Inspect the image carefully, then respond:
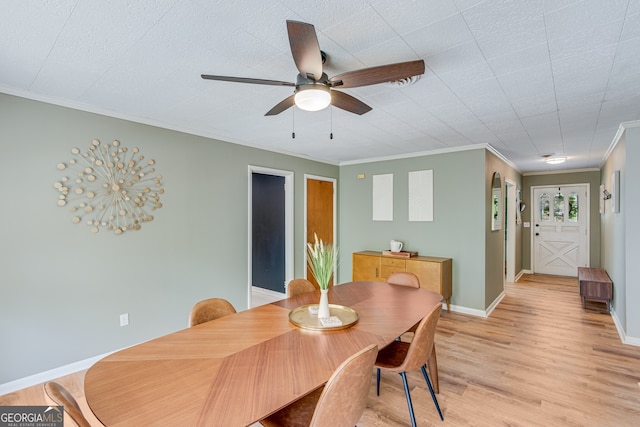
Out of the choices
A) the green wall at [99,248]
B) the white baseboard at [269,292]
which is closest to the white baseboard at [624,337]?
the white baseboard at [269,292]

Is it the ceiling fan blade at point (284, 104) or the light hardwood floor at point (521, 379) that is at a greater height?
the ceiling fan blade at point (284, 104)

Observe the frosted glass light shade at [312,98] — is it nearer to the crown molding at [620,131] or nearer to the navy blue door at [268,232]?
the navy blue door at [268,232]

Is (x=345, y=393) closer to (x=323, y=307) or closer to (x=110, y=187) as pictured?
(x=323, y=307)

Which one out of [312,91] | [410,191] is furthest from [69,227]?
[410,191]

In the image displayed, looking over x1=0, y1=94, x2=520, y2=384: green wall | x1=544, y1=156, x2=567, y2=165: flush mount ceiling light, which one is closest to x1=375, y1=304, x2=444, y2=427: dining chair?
x1=0, y1=94, x2=520, y2=384: green wall

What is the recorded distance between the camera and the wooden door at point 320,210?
5.09 m

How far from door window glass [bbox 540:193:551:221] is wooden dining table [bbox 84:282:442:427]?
6.62 metres

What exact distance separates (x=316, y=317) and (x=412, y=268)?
8.95ft

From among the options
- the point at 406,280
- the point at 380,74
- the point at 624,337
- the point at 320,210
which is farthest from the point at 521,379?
the point at 320,210

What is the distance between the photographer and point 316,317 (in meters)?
1.98

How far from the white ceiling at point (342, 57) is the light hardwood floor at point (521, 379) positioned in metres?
2.24

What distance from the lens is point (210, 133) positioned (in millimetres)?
3668

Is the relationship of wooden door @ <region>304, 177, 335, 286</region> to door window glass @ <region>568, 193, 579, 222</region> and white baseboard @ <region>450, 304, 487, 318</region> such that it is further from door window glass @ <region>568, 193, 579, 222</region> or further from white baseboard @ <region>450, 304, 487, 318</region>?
door window glass @ <region>568, 193, 579, 222</region>

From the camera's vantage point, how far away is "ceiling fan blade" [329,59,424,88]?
1.60 metres
